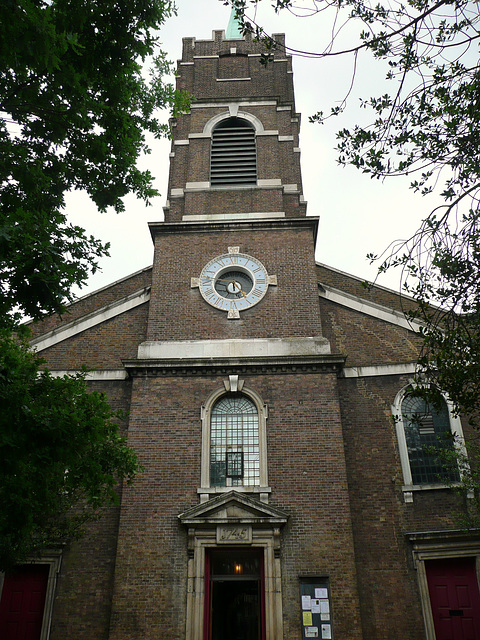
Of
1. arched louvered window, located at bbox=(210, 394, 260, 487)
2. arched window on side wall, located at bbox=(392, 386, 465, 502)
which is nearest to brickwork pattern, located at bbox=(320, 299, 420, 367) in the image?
arched window on side wall, located at bbox=(392, 386, 465, 502)

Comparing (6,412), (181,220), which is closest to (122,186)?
(6,412)

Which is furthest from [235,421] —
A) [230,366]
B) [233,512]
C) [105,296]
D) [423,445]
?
[105,296]

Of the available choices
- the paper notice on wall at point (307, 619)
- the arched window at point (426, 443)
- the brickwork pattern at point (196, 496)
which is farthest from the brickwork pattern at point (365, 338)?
the paper notice on wall at point (307, 619)

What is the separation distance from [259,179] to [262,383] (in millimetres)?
6909

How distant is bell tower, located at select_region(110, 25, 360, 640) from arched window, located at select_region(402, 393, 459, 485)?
1.99m

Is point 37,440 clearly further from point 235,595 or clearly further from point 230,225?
point 230,225

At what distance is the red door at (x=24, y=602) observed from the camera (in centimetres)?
1267

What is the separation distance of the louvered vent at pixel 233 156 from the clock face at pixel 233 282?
10.3 feet

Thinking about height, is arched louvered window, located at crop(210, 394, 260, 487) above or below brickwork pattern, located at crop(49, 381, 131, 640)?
above

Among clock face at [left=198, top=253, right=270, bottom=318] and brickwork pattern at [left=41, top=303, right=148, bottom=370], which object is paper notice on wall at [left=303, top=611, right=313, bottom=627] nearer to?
clock face at [left=198, top=253, right=270, bottom=318]

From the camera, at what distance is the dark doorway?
41.4 feet

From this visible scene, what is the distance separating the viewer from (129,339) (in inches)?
625

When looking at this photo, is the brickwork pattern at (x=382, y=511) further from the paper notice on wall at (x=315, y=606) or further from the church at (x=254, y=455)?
the paper notice on wall at (x=315, y=606)

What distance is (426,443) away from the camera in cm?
1412
